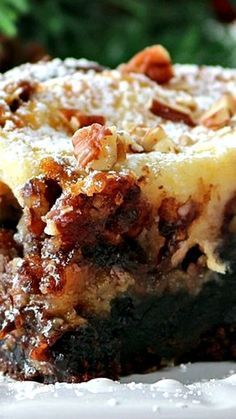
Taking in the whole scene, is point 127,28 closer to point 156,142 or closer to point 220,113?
point 220,113

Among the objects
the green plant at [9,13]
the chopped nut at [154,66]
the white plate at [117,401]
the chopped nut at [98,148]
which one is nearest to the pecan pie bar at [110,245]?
the chopped nut at [98,148]

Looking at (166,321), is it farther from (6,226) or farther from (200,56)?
(200,56)

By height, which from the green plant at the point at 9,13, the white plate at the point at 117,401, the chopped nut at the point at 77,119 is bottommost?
the white plate at the point at 117,401

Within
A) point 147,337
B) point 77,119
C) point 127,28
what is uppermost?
point 127,28

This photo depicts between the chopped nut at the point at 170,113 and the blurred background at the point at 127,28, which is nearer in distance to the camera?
the chopped nut at the point at 170,113

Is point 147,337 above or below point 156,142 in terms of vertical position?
below

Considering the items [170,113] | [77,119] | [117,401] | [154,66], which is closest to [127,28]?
[154,66]

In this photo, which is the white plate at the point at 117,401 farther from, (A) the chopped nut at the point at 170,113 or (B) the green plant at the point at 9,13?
(B) the green plant at the point at 9,13

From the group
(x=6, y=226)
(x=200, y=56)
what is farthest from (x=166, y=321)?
(x=200, y=56)
